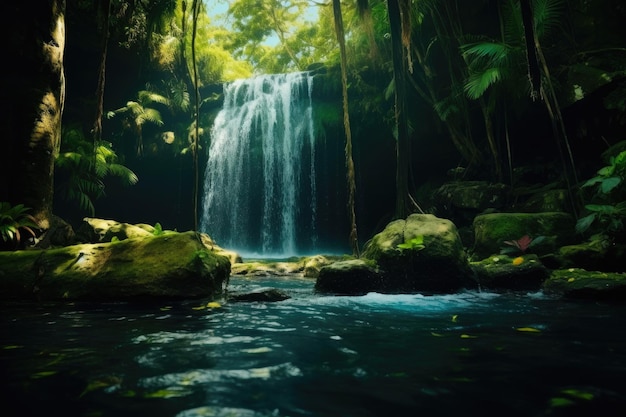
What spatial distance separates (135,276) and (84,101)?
13.2 metres

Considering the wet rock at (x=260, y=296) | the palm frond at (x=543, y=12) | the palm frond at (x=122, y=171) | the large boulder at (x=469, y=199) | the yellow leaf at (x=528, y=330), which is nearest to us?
the yellow leaf at (x=528, y=330)

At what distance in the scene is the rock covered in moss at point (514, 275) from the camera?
6.01 metres

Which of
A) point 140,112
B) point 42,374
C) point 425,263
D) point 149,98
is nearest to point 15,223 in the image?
point 42,374

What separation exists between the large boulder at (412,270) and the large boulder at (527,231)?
210 cm

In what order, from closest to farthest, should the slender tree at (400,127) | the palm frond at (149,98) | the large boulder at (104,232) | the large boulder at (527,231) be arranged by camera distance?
1. the large boulder at (527,231)
2. the slender tree at (400,127)
3. the large boulder at (104,232)
4. the palm frond at (149,98)

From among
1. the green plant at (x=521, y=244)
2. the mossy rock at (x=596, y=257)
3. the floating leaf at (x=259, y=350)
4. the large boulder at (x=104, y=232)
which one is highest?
the large boulder at (x=104, y=232)

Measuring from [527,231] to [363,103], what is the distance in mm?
8451

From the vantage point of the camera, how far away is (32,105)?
6812 mm

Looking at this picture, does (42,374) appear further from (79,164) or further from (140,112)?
(140,112)

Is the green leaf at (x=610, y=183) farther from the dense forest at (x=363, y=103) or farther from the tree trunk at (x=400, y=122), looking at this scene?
the tree trunk at (x=400, y=122)

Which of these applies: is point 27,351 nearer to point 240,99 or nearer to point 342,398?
point 342,398

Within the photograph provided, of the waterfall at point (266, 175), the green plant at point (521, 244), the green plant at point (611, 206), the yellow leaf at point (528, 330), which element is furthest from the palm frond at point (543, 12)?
the yellow leaf at point (528, 330)

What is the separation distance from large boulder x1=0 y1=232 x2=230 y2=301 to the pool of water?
23.0 inches

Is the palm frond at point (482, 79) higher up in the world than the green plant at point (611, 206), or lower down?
higher up
